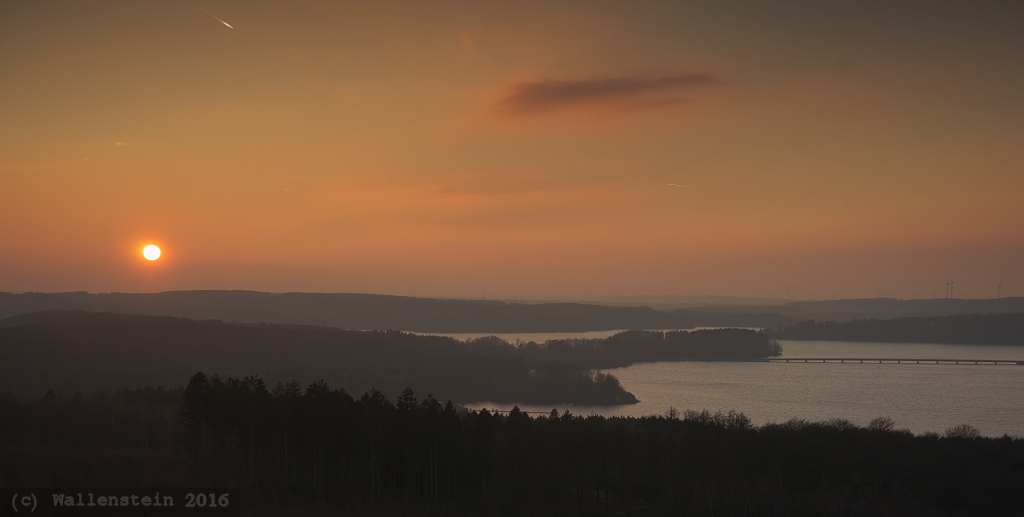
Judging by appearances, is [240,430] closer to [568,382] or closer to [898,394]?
[568,382]

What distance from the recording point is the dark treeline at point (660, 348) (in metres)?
144

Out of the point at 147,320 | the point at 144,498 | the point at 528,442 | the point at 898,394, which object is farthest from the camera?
the point at 147,320

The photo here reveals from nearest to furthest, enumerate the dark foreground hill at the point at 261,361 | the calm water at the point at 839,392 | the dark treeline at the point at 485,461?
the dark treeline at the point at 485,461, the calm water at the point at 839,392, the dark foreground hill at the point at 261,361

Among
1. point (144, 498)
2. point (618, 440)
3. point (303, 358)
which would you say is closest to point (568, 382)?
point (303, 358)

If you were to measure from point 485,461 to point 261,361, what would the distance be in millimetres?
75768

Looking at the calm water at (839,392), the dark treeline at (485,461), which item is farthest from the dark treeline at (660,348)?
the dark treeline at (485,461)

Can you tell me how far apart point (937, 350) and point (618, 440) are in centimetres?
16651

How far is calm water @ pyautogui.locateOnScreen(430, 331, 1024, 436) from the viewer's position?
250 feet

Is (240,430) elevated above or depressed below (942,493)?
above

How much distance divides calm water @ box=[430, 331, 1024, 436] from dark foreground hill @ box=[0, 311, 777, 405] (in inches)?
265

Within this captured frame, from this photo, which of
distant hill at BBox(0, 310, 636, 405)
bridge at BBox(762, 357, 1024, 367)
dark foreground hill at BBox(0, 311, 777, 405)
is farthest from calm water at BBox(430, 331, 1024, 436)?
distant hill at BBox(0, 310, 636, 405)

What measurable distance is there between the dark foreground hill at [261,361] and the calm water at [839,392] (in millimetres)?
6731

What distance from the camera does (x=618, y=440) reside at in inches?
1535

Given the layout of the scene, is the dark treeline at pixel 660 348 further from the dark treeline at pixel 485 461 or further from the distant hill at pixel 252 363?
the dark treeline at pixel 485 461
